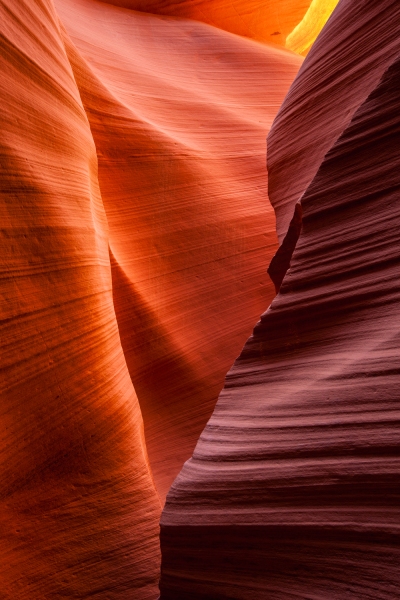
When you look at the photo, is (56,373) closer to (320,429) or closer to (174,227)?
(320,429)

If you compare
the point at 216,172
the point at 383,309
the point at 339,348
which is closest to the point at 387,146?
the point at 383,309

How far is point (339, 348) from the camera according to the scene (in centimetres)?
163

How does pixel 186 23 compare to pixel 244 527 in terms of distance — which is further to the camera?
pixel 186 23

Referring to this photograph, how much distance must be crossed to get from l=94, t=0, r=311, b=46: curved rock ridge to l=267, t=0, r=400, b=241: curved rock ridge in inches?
171

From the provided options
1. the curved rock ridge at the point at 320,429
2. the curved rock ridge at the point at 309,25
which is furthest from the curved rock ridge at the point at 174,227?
the curved rock ridge at the point at 309,25

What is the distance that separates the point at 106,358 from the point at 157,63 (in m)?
3.82

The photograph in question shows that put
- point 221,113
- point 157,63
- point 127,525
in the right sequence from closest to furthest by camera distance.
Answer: point 127,525 < point 221,113 < point 157,63

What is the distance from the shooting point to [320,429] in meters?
1.47

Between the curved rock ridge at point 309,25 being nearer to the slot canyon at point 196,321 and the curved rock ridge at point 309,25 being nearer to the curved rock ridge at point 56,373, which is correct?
the slot canyon at point 196,321

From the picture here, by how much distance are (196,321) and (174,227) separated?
0.77 metres

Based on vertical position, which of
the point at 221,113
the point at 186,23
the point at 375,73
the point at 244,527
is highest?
the point at 186,23

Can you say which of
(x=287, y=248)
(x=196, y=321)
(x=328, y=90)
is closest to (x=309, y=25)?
(x=196, y=321)

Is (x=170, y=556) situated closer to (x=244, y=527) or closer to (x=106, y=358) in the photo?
(x=244, y=527)

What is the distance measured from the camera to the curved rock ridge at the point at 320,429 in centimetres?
131
